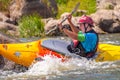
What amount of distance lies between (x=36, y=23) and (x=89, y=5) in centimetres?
1058

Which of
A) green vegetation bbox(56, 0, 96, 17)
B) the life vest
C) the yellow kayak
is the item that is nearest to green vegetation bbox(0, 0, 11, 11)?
green vegetation bbox(56, 0, 96, 17)

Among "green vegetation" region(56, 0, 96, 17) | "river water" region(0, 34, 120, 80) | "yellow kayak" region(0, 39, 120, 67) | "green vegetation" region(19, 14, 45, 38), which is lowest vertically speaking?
"green vegetation" region(56, 0, 96, 17)

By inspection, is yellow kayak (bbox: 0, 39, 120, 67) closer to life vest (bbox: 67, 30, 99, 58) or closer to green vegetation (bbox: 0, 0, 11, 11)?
life vest (bbox: 67, 30, 99, 58)

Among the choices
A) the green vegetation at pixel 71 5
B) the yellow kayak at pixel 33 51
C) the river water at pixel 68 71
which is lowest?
the green vegetation at pixel 71 5

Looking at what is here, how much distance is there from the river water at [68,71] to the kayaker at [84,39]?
0.21 meters

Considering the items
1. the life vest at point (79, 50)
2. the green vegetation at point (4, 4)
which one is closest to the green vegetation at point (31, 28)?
the green vegetation at point (4, 4)

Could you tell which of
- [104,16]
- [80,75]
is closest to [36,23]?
[104,16]

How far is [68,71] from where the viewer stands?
7.74 meters

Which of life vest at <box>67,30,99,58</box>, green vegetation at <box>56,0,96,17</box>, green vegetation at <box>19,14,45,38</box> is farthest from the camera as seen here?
green vegetation at <box>56,0,96,17</box>

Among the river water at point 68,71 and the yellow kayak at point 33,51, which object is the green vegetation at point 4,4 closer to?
the yellow kayak at point 33,51

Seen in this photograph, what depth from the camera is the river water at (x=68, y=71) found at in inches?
280

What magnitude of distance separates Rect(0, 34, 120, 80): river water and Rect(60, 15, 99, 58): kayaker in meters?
0.21

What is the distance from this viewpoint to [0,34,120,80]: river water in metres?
7.12

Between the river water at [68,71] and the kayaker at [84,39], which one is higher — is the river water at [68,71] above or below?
below
